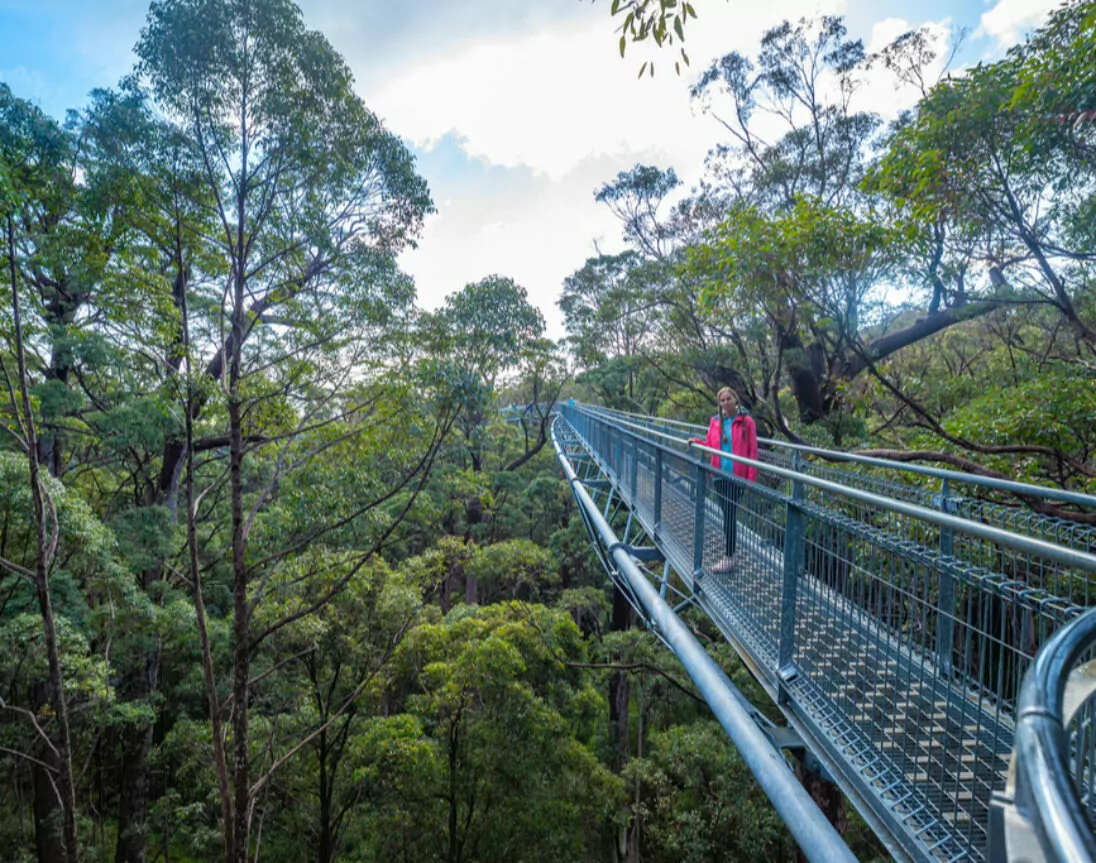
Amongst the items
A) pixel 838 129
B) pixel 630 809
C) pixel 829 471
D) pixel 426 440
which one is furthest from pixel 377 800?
pixel 838 129

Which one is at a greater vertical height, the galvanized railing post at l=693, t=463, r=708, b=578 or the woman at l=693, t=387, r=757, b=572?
the woman at l=693, t=387, r=757, b=572

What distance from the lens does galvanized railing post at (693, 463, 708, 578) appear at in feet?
9.80

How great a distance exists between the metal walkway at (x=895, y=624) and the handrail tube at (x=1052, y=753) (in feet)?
1.25

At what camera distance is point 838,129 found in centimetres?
1074

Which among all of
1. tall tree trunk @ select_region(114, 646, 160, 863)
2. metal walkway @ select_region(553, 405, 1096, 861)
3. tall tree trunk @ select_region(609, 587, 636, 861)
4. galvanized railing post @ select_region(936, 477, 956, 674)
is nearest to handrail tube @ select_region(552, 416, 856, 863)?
metal walkway @ select_region(553, 405, 1096, 861)

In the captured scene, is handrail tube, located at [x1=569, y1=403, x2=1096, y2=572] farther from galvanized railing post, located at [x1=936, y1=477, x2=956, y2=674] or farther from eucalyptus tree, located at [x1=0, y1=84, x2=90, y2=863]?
eucalyptus tree, located at [x1=0, y1=84, x2=90, y2=863]

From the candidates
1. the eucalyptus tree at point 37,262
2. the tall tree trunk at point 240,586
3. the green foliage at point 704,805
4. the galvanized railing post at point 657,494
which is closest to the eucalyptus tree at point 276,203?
the tall tree trunk at point 240,586

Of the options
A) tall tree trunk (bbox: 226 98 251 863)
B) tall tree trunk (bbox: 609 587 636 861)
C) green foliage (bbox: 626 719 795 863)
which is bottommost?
tall tree trunk (bbox: 609 587 636 861)

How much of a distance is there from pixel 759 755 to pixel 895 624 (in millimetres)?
699

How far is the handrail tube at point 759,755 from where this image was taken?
147 cm

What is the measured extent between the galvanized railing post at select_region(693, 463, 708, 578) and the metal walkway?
10 mm

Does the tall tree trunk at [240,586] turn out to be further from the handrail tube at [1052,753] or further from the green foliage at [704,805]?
the green foliage at [704,805]

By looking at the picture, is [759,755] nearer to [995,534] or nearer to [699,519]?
[995,534]

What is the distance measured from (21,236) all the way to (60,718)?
13.6ft
